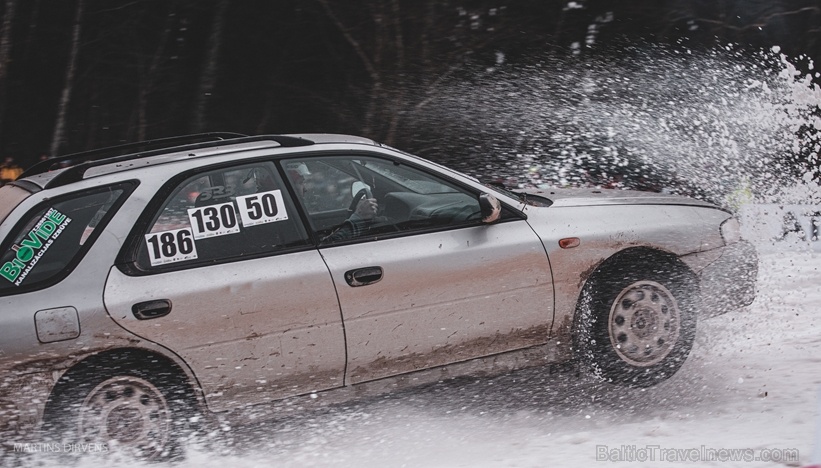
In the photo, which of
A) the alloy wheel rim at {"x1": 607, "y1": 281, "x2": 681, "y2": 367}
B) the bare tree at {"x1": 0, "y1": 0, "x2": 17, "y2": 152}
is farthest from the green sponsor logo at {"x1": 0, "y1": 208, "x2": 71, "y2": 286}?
the bare tree at {"x1": 0, "y1": 0, "x2": 17, "y2": 152}

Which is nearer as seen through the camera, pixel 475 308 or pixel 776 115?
pixel 475 308

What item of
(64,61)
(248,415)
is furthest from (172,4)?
(248,415)

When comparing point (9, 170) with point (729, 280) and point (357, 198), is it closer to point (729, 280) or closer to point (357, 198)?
point (357, 198)

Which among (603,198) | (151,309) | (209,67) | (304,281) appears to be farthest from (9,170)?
(603,198)

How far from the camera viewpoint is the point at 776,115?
1129 centimetres

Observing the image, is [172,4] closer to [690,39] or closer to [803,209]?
[690,39]

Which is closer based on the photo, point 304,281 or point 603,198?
point 304,281

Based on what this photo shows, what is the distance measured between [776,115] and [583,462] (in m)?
8.33

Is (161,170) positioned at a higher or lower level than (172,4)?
lower

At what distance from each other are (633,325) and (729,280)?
2.32 ft

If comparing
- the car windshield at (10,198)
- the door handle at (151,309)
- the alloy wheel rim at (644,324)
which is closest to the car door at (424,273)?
the alloy wheel rim at (644,324)

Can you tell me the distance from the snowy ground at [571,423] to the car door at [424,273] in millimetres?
380

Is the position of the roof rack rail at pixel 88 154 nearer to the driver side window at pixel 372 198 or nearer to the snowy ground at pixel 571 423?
the driver side window at pixel 372 198

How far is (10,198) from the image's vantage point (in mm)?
4539
